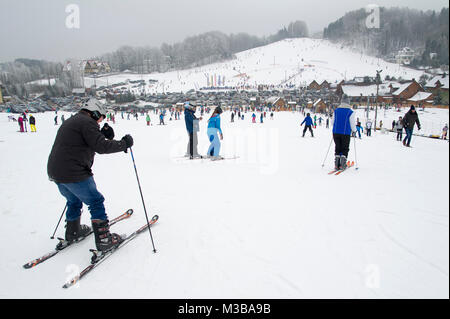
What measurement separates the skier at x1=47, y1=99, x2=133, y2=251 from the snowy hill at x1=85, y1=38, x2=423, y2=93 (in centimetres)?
10245

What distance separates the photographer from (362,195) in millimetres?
3781

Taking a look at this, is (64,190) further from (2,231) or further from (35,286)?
(2,231)

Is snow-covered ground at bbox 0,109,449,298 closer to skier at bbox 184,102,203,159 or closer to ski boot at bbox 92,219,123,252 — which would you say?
ski boot at bbox 92,219,123,252

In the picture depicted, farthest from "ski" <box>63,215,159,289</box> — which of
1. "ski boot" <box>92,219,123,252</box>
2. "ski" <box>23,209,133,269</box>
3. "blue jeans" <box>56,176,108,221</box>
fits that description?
"ski" <box>23,209,133,269</box>

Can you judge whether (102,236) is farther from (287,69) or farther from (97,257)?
(287,69)

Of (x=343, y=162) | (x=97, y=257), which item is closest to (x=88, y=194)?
(x=97, y=257)

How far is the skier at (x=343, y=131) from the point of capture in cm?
544

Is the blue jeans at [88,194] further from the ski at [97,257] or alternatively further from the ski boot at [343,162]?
the ski boot at [343,162]

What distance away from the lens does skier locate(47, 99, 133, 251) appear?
2609 millimetres

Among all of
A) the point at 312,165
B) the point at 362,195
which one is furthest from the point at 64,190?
the point at 312,165

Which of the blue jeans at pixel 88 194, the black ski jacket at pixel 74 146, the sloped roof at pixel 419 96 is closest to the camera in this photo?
the black ski jacket at pixel 74 146

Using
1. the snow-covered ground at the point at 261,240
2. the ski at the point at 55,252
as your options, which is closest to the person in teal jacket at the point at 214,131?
the snow-covered ground at the point at 261,240

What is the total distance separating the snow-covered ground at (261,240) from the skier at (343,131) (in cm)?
39
